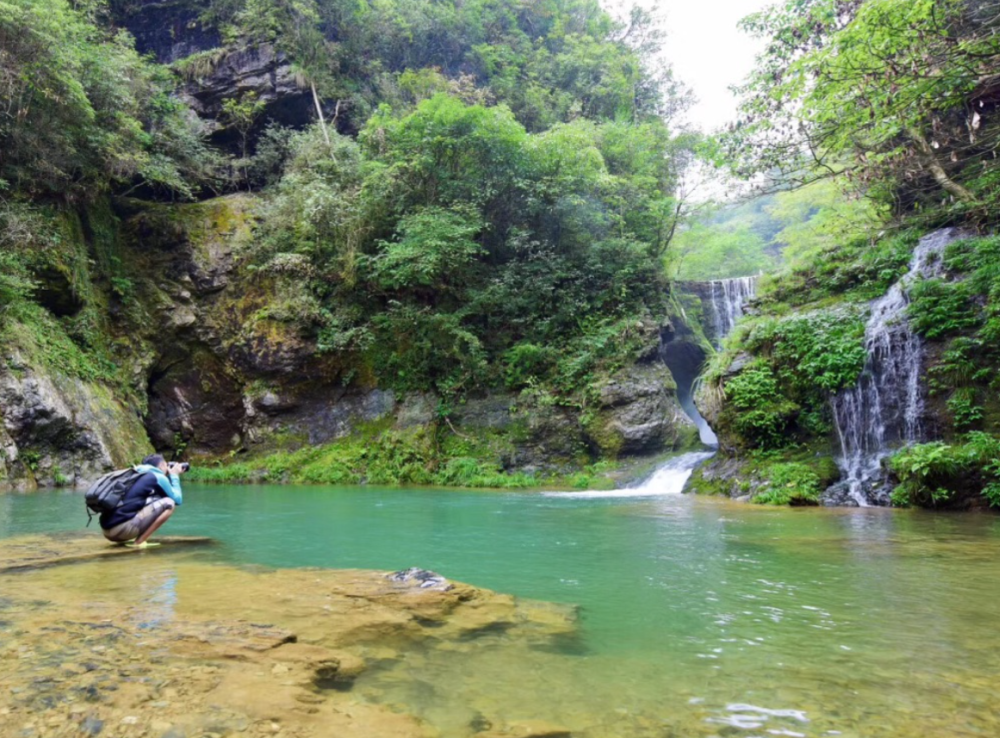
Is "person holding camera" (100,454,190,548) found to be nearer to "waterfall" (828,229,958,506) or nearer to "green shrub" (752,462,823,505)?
"green shrub" (752,462,823,505)

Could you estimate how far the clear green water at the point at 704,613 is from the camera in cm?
237

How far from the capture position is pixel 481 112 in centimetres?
1872

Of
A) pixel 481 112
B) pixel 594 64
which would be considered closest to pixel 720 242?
pixel 594 64

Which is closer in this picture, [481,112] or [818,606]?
[818,606]

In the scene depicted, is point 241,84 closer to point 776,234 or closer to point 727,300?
point 727,300

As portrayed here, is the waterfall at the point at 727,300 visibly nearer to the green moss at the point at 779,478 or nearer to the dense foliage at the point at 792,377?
the dense foliage at the point at 792,377

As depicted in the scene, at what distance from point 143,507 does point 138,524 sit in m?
0.18

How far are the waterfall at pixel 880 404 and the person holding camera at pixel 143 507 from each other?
1028cm

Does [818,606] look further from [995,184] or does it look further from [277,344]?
[277,344]

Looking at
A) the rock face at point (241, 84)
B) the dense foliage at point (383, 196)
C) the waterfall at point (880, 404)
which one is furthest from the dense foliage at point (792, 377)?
the rock face at point (241, 84)

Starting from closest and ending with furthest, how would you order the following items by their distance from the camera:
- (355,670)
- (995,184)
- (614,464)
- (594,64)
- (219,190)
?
1. (355,670)
2. (995,184)
3. (614,464)
4. (219,190)
5. (594,64)

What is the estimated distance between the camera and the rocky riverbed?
2.08m

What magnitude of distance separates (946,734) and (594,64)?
99.8 feet

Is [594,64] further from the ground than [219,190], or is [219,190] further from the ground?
[594,64]
